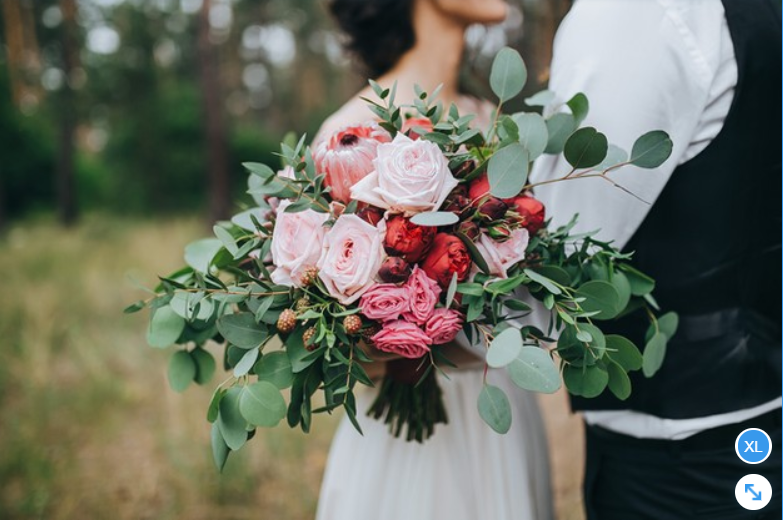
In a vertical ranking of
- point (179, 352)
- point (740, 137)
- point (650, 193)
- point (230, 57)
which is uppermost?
point (230, 57)

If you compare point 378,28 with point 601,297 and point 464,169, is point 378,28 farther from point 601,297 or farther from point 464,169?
point 601,297

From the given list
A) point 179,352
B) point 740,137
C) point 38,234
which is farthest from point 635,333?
point 38,234

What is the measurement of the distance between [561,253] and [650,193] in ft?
0.70

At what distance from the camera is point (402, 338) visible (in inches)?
42.1

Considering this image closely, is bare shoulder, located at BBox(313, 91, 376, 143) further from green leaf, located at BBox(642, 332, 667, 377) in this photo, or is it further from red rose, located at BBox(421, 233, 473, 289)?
green leaf, located at BBox(642, 332, 667, 377)

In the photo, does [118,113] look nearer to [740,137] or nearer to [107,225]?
[107,225]

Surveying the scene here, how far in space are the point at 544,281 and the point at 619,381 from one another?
24cm

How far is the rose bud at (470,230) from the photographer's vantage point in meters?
1.15

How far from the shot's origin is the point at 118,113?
54.2 ft

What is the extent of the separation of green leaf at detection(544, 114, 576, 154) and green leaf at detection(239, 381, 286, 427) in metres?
0.69

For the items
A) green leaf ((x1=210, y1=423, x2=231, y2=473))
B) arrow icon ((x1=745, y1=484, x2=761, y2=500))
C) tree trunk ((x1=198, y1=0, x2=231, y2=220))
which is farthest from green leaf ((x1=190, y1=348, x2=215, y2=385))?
tree trunk ((x1=198, y1=0, x2=231, y2=220))

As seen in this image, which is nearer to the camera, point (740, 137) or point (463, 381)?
point (740, 137)

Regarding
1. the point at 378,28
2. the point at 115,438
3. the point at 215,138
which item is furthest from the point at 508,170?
the point at 215,138

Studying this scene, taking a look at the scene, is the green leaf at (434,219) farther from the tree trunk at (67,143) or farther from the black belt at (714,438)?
the tree trunk at (67,143)
